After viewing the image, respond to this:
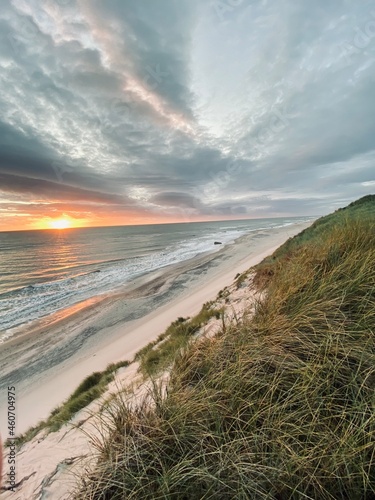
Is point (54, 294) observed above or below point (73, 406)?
below

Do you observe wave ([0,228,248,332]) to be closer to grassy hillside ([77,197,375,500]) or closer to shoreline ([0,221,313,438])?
shoreline ([0,221,313,438])

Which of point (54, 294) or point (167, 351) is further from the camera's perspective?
point (54, 294)

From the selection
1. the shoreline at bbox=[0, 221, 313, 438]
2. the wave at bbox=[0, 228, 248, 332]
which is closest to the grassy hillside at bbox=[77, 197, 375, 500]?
the shoreline at bbox=[0, 221, 313, 438]

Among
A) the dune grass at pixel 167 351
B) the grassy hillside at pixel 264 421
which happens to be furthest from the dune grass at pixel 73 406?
the grassy hillside at pixel 264 421

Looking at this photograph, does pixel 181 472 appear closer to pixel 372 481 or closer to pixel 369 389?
pixel 372 481

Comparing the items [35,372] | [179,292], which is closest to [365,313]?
[35,372]

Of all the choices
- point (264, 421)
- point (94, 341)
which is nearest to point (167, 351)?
point (264, 421)

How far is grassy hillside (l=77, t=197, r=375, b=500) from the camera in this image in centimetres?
190

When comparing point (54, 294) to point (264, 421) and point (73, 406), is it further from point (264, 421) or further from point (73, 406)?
point (264, 421)

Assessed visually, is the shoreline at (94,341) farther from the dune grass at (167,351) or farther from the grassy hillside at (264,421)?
the grassy hillside at (264,421)

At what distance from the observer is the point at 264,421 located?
90.0 inches

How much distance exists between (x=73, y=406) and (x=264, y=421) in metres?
4.84

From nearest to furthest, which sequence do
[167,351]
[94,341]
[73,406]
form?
[73,406] → [167,351] → [94,341]

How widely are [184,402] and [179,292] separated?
45.4ft
